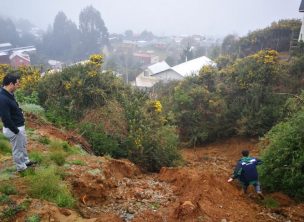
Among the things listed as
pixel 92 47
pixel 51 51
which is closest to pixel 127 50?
pixel 92 47

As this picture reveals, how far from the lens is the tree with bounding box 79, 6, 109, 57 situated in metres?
81.2

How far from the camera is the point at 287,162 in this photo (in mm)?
8758

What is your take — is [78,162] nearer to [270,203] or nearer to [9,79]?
[9,79]

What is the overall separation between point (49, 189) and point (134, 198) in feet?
6.10

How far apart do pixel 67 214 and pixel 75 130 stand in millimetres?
6207

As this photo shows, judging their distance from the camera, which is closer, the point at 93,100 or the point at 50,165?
the point at 50,165

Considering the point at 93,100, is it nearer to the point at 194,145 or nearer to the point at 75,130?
the point at 75,130

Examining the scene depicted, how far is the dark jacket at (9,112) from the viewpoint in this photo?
253 inches

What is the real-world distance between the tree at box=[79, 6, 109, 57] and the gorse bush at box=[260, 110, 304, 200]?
244ft

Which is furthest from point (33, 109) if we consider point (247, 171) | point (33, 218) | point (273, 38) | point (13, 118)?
point (273, 38)

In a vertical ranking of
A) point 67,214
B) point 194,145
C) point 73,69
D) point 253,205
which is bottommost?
point 194,145

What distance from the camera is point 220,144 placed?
19359 mm

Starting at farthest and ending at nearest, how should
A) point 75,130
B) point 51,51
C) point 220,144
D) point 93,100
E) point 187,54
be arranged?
1. point 51,51
2. point 187,54
3. point 220,144
4. point 93,100
5. point 75,130

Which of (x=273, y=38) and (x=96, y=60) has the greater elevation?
(x=273, y=38)
